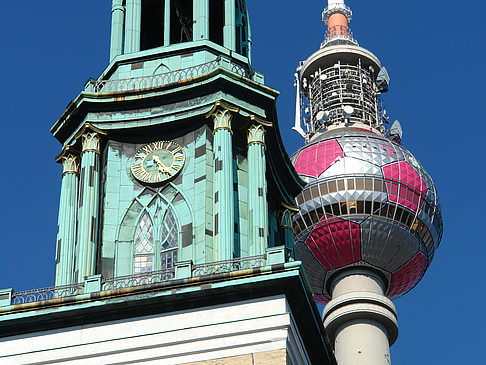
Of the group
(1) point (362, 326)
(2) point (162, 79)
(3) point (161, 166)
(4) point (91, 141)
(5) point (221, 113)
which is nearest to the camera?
(5) point (221, 113)

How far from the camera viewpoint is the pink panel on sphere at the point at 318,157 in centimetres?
9881

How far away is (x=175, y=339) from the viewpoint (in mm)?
39844

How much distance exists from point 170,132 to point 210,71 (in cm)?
260

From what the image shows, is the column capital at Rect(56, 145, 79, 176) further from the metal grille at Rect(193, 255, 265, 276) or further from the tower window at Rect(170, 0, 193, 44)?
the tower window at Rect(170, 0, 193, 44)

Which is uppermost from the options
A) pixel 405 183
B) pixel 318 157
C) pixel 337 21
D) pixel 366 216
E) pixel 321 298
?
pixel 337 21

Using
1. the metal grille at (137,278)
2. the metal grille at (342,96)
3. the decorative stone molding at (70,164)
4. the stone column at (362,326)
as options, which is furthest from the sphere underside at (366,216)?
the metal grille at (137,278)

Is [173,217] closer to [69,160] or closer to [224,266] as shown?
[224,266]

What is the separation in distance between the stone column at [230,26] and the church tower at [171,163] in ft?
0.17

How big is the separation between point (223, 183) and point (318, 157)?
5589cm

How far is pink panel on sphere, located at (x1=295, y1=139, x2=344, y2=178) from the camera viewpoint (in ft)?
324

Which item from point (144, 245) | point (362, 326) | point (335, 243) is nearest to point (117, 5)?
point (144, 245)

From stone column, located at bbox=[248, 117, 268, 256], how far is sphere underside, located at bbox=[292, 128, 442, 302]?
49299mm

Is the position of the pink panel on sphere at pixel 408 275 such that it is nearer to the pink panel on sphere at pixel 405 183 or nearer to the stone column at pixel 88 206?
the pink panel on sphere at pixel 405 183

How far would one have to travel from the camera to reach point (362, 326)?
305 feet
